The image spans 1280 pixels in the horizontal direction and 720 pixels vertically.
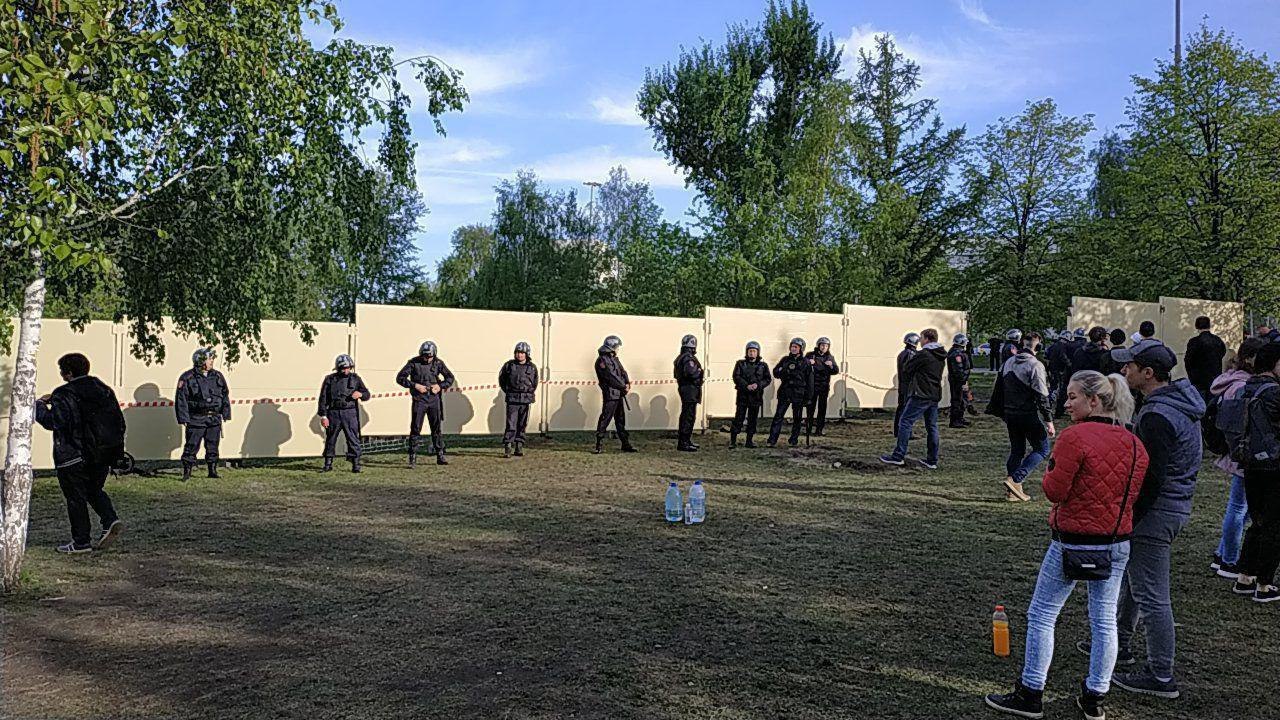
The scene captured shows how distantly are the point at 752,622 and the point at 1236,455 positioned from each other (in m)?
3.91

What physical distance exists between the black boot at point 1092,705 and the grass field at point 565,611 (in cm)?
8

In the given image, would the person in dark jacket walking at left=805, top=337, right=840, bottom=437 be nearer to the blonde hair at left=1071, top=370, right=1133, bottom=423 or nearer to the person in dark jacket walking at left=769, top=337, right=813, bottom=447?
the person in dark jacket walking at left=769, top=337, right=813, bottom=447

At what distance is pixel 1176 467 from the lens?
4574 millimetres

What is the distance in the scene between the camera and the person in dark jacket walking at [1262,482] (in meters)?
5.98

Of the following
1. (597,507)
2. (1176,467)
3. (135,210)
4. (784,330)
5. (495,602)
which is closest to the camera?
(1176,467)

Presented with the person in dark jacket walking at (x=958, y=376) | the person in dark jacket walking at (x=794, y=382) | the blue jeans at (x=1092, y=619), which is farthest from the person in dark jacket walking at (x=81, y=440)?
the person in dark jacket walking at (x=958, y=376)

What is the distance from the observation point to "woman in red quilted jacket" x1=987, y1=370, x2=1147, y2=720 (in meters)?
4.16

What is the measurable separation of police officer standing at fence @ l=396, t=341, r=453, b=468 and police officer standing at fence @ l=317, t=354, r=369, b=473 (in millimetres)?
Answer: 772

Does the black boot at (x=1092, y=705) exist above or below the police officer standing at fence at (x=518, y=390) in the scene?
below

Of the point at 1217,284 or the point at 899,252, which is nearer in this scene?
the point at 1217,284

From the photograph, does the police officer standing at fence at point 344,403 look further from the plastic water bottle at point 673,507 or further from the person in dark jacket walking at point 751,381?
the person in dark jacket walking at point 751,381

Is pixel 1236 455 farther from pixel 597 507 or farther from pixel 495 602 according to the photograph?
pixel 597 507

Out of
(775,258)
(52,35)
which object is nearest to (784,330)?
(775,258)

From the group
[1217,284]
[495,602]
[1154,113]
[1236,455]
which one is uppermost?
[1154,113]
